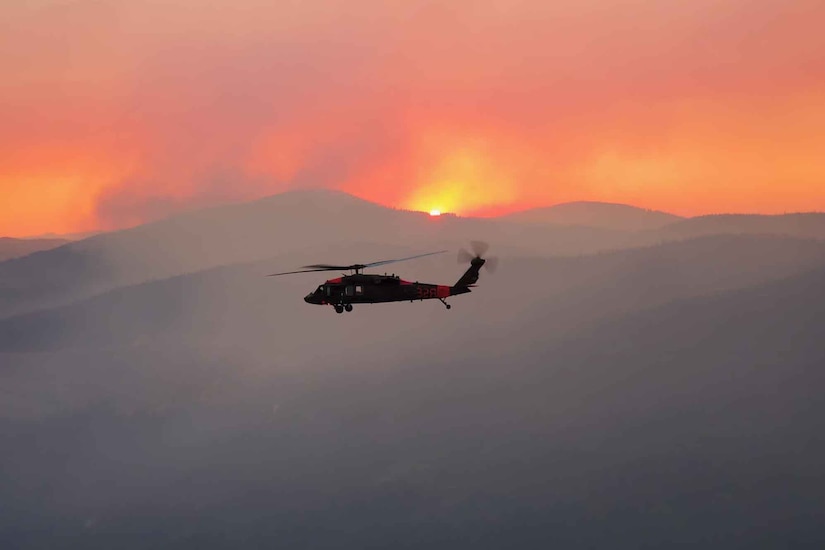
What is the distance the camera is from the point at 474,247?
435 feet

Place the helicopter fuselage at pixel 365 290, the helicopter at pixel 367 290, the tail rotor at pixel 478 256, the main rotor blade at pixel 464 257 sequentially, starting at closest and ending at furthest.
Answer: the helicopter at pixel 367 290, the helicopter fuselage at pixel 365 290, the main rotor blade at pixel 464 257, the tail rotor at pixel 478 256

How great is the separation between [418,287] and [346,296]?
11.5 m

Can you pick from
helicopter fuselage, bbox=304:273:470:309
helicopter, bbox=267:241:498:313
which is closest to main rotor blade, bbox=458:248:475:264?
helicopter, bbox=267:241:498:313

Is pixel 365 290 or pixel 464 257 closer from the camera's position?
pixel 365 290

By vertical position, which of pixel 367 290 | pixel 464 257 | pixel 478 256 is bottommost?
pixel 367 290

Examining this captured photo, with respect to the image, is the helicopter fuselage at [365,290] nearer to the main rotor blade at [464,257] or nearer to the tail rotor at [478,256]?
the main rotor blade at [464,257]

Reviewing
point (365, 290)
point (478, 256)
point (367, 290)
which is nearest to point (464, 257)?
point (478, 256)

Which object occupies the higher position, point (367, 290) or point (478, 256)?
point (478, 256)

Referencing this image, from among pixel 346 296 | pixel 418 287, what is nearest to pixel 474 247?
pixel 418 287

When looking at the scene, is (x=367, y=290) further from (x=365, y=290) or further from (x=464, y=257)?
(x=464, y=257)

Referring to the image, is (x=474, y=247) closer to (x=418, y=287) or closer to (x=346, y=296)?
(x=418, y=287)

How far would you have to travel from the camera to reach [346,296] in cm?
12912

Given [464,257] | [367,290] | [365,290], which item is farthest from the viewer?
[464,257]

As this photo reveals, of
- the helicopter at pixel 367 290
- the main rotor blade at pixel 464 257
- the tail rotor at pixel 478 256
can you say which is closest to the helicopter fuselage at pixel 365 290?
the helicopter at pixel 367 290
